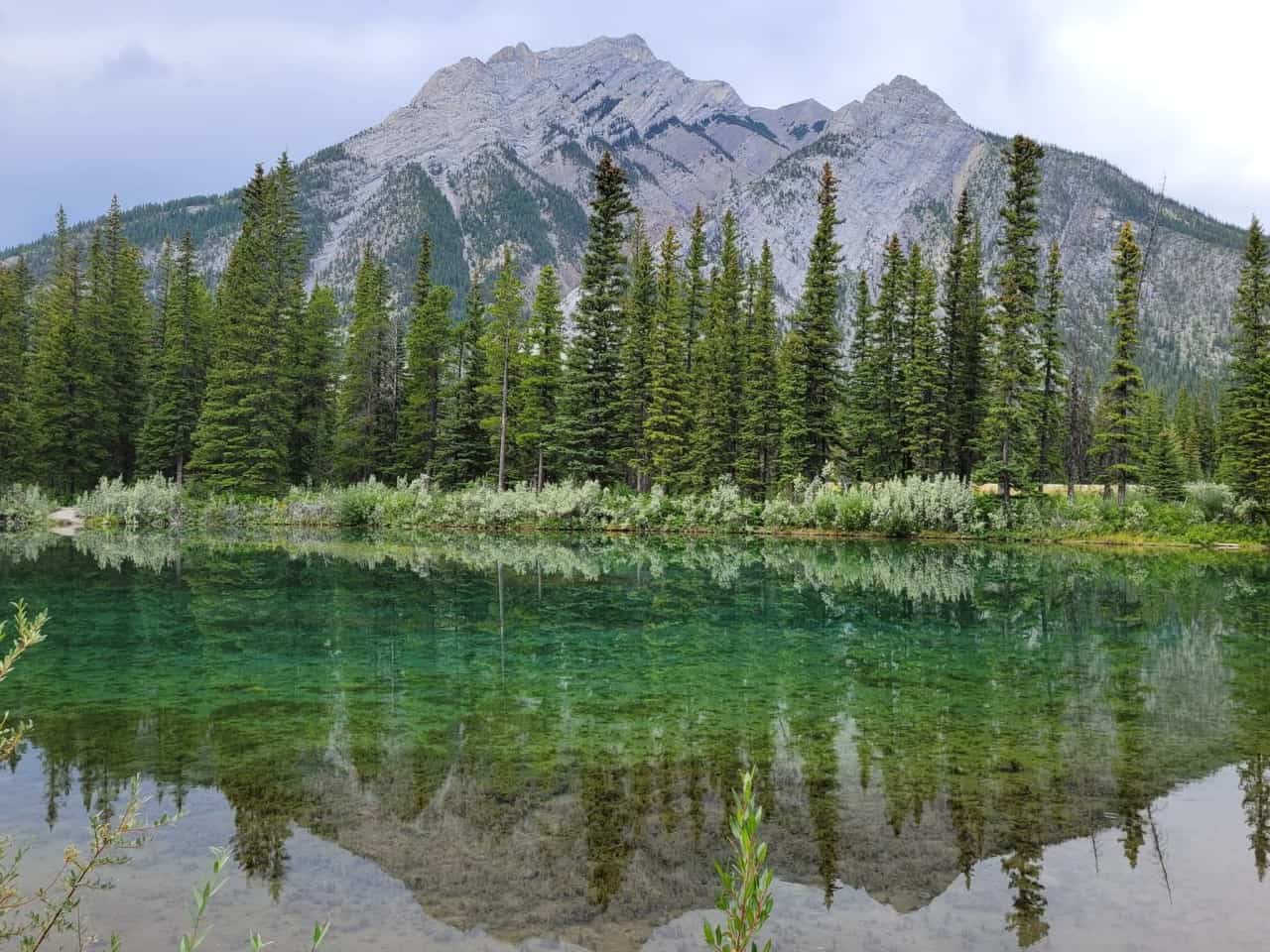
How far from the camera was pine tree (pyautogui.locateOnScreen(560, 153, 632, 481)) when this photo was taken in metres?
47.5

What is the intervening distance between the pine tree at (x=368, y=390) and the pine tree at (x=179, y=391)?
866 centimetres

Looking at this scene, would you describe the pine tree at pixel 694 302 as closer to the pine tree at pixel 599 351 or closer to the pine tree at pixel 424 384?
the pine tree at pixel 599 351

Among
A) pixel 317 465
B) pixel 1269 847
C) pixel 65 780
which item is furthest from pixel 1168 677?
pixel 317 465

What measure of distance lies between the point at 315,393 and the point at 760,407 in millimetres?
28222

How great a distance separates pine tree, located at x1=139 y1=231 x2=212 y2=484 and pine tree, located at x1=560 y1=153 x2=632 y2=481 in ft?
77.0

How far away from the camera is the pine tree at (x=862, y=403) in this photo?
4978cm

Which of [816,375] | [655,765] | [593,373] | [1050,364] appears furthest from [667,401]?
[655,765]

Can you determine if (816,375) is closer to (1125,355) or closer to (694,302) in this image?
(694,302)

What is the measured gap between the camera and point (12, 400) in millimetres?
47875

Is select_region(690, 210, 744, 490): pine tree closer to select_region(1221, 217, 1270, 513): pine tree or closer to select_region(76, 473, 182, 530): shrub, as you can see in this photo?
select_region(1221, 217, 1270, 513): pine tree

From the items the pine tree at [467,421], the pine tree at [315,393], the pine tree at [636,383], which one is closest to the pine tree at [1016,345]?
the pine tree at [636,383]

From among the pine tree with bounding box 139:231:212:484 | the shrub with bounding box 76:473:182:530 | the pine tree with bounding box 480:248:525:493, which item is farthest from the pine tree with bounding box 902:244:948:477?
the pine tree with bounding box 139:231:212:484

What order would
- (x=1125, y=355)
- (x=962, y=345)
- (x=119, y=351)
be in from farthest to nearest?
(x=119, y=351)
(x=962, y=345)
(x=1125, y=355)

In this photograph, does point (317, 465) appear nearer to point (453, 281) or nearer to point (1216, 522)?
point (1216, 522)
